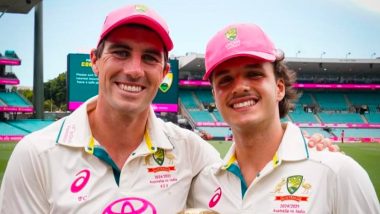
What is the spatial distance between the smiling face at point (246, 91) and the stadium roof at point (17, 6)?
32.1m

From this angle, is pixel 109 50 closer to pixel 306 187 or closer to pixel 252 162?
pixel 252 162

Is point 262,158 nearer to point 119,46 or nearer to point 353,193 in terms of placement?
point 353,193

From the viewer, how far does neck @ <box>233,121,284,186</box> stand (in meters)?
2.59

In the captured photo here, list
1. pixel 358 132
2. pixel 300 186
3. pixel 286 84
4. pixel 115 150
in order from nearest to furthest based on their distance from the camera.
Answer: pixel 300 186 → pixel 115 150 → pixel 286 84 → pixel 358 132

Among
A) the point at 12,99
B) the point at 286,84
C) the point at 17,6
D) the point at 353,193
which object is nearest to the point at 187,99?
the point at 12,99

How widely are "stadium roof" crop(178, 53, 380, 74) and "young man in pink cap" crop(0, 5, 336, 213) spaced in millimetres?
33287

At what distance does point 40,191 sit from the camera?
2.40 metres

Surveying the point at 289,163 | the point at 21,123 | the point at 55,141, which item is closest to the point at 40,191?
the point at 55,141

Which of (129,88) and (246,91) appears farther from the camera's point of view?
(129,88)

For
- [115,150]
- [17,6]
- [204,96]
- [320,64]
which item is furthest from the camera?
[204,96]

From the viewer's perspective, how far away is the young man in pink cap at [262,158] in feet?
7.41

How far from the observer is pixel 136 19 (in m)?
2.52

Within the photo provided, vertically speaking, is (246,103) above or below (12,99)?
above

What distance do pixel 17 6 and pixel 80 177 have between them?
114 feet
